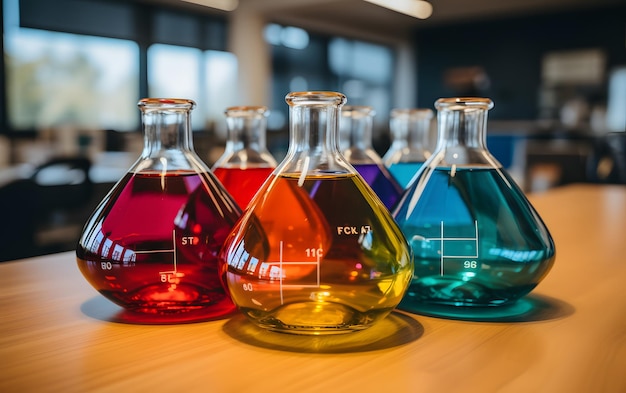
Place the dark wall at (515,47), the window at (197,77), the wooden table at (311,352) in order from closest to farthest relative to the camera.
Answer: the wooden table at (311,352) → the window at (197,77) → the dark wall at (515,47)

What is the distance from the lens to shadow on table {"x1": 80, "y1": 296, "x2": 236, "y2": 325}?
52cm

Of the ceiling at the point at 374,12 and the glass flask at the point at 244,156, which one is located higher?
the ceiling at the point at 374,12

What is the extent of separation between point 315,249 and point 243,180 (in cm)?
23

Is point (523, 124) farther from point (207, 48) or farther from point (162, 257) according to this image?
point (162, 257)

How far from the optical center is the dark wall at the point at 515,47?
7955 millimetres

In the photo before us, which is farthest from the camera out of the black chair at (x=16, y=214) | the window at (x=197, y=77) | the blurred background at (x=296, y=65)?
the window at (x=197, y=77)

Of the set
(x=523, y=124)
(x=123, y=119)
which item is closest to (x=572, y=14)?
(x=523, y=124)

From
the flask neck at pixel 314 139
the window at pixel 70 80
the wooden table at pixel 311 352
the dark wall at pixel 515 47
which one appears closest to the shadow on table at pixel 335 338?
the wooden table at pixel 311 352

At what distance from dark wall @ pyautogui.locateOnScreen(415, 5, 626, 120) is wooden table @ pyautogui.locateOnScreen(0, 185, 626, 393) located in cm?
753

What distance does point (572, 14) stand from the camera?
320 inches

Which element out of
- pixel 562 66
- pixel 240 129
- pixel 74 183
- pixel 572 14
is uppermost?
pixel 572 14

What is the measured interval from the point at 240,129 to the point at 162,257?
22cm

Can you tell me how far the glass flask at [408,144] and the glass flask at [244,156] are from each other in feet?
0.66

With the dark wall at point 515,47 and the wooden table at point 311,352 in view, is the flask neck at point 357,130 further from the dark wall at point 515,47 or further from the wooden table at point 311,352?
the dark wall at point 515,47
